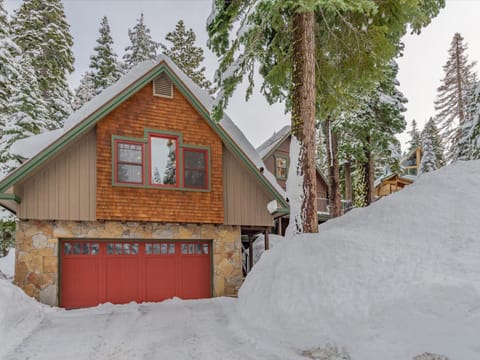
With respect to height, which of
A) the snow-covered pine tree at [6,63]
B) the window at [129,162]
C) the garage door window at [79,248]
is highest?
the snow-covered pine tree at [6,63]

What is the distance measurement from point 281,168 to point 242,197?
9.78 m

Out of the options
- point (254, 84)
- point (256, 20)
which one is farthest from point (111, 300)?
point (256, 20)

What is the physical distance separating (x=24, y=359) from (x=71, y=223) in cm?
477

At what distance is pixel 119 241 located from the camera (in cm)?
1007

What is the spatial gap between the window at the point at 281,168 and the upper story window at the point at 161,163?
10.1 m

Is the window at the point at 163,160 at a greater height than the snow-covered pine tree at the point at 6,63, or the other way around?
the snow-covered pine tree at the point at 6,63

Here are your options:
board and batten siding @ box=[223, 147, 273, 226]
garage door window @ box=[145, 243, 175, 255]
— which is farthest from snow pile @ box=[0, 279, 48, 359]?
board and batten siding @ box=[223, 147, 273, 226]

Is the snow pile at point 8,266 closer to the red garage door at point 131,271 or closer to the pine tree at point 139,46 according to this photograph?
the red garage door at point 131,271

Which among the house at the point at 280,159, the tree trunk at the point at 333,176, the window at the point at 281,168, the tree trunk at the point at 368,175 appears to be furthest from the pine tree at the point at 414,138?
the tree trunk at the point at 333,176

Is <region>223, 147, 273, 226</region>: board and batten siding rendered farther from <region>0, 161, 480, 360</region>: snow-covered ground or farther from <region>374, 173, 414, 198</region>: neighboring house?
<region>374, 173, 414, 198</region>: neighboring house

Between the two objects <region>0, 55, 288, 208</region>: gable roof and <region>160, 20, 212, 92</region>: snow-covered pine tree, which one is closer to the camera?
<region>0, 55, 288, 208</region>: gable roof

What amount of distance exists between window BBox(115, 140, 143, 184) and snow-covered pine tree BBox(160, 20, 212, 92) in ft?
50.6

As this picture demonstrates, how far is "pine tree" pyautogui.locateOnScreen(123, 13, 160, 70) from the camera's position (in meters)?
25.9

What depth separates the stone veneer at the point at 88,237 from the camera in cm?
896
